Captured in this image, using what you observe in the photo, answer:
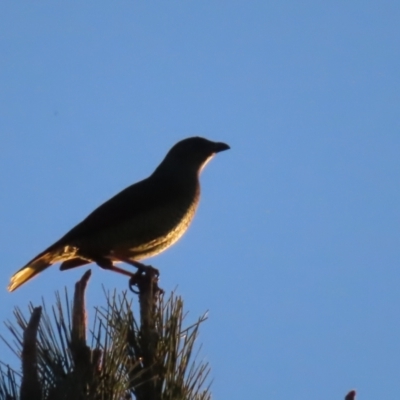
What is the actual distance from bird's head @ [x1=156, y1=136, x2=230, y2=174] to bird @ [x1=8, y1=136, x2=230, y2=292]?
573 mm

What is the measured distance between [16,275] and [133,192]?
1456 mm

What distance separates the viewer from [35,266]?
6.97m

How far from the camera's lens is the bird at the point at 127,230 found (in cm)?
703

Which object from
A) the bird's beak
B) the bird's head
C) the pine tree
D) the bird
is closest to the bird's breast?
the bird

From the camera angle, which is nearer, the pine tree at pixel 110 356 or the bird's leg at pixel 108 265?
the pine tree at pixel 110 356

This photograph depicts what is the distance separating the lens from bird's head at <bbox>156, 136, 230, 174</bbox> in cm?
844

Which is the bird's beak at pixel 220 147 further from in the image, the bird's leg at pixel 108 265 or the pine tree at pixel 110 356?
the pine tree at pixel 110 356

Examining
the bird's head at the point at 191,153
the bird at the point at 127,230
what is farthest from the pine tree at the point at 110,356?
the bird's head at the point at 191,153

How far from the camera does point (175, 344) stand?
10.8 feet

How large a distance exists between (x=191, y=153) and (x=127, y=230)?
167 centimetres

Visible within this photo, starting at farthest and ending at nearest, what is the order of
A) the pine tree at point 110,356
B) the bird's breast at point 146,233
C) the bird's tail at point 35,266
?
the bird's breast at point 146,233, the bird's tail at point 35,266, the pine tree at point 110,356

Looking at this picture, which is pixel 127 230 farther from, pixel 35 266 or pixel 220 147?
pixel 220 147

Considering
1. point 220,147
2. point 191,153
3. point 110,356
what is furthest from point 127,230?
point 110,356

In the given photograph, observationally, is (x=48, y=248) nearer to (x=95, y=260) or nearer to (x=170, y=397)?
(x=95, y=260)
